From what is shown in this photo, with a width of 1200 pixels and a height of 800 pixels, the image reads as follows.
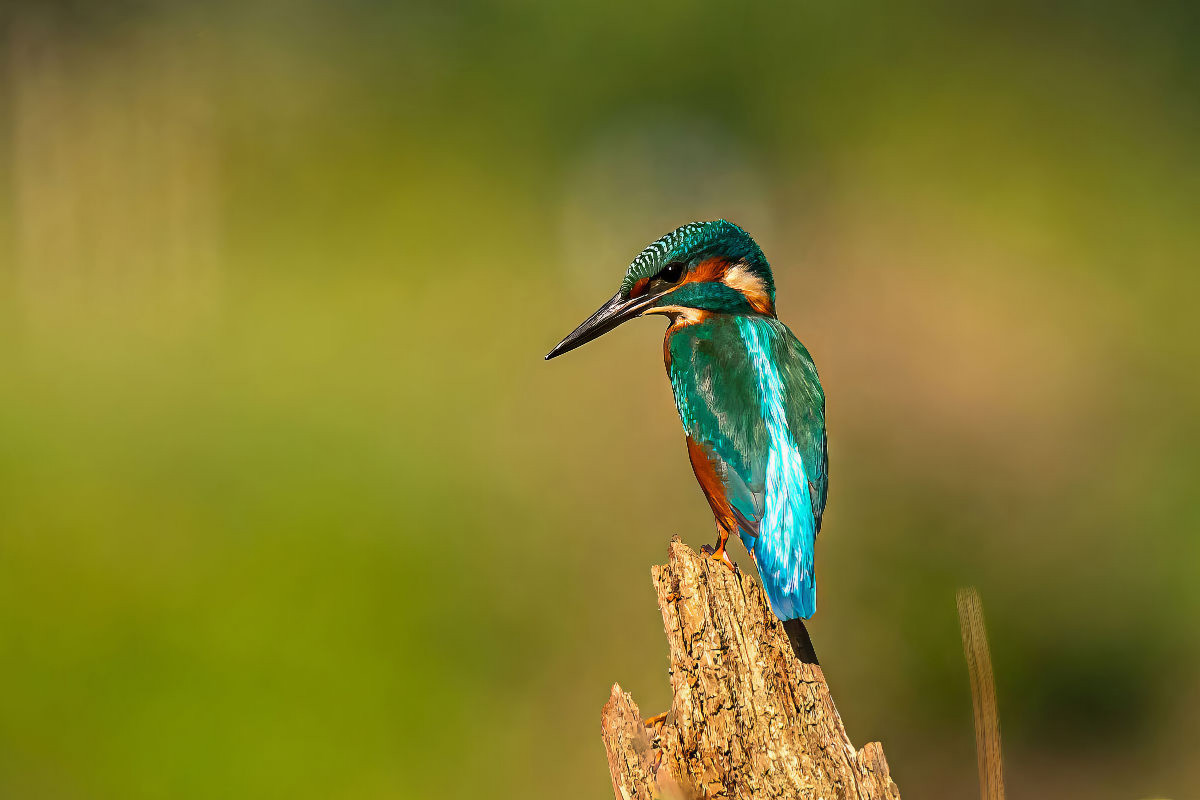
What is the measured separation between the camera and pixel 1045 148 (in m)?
7.37

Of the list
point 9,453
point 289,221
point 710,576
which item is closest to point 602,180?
point 289,221

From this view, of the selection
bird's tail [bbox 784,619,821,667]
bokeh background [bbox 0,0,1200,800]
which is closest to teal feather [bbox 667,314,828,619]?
bird's tail [bbox 784,619,821,667]

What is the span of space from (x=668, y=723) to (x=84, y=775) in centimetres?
344

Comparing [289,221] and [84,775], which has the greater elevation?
[289,221]

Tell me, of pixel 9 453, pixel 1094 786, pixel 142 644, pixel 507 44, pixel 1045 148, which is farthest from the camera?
pixel 507 44

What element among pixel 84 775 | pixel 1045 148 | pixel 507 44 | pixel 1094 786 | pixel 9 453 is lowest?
pixel 1094 786

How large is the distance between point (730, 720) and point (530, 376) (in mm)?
4941

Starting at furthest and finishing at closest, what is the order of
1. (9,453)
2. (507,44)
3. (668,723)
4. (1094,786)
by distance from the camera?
1. (507,44)
2. (9,453)
3. (1094,786)
4. (668,723)

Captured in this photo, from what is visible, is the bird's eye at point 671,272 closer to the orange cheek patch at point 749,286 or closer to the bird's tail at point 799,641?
the orange cheek patch at point 749,286

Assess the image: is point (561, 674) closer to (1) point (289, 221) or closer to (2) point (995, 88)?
(1) point (289, 221)

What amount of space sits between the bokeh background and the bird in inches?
113

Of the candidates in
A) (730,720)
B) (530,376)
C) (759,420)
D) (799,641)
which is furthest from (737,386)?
(530,376)

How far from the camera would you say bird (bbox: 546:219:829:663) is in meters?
1.67

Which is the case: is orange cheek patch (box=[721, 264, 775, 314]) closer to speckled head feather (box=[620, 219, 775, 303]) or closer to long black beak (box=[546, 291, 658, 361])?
speckled head feather (box=[620, 219, 775, 303])
